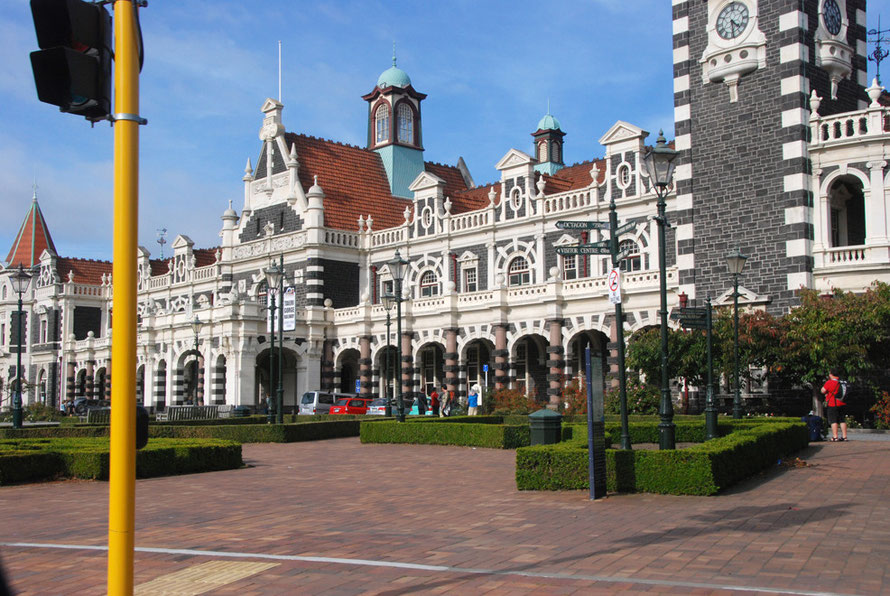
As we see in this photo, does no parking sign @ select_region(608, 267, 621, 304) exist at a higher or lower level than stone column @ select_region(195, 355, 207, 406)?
higher

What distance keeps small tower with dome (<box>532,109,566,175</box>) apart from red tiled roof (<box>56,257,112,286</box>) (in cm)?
3633

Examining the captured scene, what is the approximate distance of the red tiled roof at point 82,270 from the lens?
243ft

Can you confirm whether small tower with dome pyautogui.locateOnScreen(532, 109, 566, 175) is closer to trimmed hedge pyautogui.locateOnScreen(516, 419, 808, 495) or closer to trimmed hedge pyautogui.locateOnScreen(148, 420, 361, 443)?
trimmed hedge pyautogui.locateOnScreen(148, 420, 361, 443)

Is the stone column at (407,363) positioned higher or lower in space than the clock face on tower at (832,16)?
lower

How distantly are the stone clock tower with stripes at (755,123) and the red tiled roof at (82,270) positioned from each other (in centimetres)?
5366

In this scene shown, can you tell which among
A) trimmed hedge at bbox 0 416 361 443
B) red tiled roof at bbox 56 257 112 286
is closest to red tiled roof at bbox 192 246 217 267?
red tiled roof at bbox 56 257 112 286

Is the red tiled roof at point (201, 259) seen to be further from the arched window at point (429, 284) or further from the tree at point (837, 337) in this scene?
the tree at point (837, 337)

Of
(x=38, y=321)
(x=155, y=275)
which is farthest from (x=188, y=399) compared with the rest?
(x=38, y=321)

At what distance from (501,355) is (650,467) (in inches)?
1156

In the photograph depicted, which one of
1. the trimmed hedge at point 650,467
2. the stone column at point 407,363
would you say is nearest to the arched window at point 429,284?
the stone column at point 407,363

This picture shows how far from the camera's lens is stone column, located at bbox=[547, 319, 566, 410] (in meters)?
40.3

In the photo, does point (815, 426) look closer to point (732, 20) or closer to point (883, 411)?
point (883, 411)

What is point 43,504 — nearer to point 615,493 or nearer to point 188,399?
point 615,493

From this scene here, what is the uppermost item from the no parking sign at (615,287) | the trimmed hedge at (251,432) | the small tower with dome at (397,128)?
the small tower with dome at (397,128)
